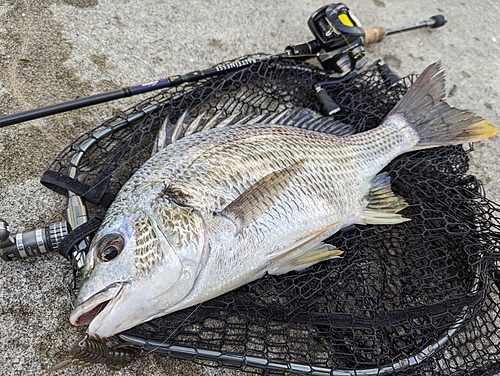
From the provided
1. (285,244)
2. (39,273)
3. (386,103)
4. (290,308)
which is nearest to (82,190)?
(39,273)

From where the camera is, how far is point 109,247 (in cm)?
166

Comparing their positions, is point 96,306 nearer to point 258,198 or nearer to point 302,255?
point 258,198

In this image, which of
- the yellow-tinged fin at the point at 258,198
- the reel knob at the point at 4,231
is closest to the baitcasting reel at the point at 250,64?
the reel knob at the point at 4,231

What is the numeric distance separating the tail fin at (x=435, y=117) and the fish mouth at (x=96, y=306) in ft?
Result: 6.70

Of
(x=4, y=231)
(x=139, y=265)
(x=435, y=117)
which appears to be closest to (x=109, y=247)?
(x=139, y=265)

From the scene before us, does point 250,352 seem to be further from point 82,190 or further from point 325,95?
point 325,95

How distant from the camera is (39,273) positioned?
2057 mm

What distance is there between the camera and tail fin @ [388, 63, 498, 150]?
2.49m

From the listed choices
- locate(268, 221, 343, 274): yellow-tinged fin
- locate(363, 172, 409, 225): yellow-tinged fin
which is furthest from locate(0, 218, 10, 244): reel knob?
locate(363, 172, 409, 225): yellow-tinged fin

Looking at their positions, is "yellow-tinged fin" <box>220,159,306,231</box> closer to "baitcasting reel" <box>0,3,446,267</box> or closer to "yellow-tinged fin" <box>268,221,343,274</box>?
"yellow-tinged fin" <box>268,221,343,274</box>

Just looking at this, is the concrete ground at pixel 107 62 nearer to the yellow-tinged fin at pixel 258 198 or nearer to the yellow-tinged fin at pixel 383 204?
the yellow-tinged fin at pixel 258 198

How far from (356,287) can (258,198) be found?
0.75m

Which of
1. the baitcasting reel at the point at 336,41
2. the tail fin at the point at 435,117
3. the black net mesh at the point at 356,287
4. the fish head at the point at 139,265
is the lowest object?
the black net mesh at the point at 356,287

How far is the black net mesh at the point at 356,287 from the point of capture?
1879 millimetres
